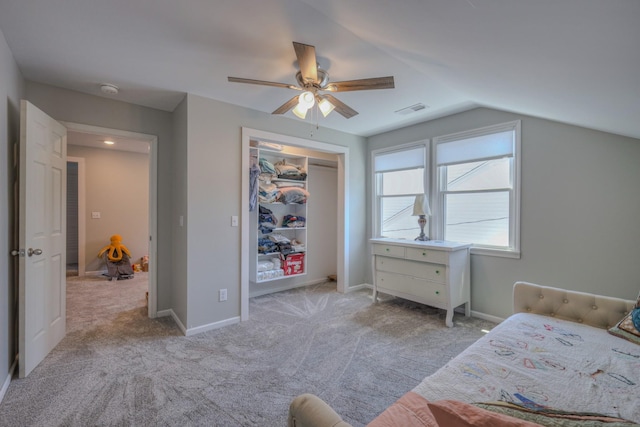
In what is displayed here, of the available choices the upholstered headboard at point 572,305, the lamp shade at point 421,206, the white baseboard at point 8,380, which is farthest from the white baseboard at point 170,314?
the upholstered headboard at point 572,305

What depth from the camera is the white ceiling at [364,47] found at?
1176mm

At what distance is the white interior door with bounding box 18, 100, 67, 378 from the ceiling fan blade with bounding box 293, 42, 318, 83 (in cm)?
209

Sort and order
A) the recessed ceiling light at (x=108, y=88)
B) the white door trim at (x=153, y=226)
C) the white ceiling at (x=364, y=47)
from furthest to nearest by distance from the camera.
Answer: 1. the white door trim at (x=153, y=226)
2. the recessed ceiling light at (x=108, y=88)
3. the white ceiling at (x=364, y=47)

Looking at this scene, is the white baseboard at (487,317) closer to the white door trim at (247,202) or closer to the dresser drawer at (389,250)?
the dresser drawer at (389,250)

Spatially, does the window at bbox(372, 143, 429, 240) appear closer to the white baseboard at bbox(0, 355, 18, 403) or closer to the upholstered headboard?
the upholstered headboard

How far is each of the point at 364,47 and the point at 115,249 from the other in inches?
220

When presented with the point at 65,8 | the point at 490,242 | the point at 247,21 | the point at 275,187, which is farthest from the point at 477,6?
the point at 275,187

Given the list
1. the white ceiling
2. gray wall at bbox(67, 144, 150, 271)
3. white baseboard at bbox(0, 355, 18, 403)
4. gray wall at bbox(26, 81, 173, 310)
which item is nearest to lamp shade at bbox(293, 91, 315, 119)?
the white ceiling

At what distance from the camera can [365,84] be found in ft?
6.48

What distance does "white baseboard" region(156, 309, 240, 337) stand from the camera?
9.30 ft

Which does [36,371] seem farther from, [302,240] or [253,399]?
[302,240]

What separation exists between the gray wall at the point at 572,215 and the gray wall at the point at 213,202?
2.81 m

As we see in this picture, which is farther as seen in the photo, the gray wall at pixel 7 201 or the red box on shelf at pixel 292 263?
the red box on shelf at pixel 292 263

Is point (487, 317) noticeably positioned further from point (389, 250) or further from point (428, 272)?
point (389, 250)
